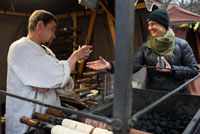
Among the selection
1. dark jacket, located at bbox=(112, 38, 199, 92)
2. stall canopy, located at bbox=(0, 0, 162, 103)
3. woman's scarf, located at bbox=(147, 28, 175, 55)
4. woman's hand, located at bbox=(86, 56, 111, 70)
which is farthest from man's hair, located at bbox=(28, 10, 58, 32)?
stall canopy, located at bbox=(0, 0, 162, 103)

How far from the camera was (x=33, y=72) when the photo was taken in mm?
1120

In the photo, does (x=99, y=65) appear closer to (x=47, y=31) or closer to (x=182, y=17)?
(x=47, y=31)

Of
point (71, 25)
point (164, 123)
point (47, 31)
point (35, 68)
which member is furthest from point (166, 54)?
point (71, 25)

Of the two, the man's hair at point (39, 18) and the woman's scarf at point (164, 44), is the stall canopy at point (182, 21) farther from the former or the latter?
the man's hair at point (39, 18)

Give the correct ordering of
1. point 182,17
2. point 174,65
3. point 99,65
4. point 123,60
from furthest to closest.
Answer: point 182,17
point 174,65
point 99,65
point 123,60

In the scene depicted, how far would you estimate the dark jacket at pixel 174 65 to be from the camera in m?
1.79

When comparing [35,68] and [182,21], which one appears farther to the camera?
[182,21]

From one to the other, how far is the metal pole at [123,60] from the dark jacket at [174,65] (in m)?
1.42

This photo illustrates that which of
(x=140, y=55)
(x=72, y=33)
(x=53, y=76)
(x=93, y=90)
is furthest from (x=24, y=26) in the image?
(x=53, y=76)

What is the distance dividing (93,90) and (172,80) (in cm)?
114

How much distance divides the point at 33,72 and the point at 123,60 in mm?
860

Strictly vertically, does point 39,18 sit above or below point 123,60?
above

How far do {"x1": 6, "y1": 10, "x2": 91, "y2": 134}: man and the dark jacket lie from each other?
0.94m

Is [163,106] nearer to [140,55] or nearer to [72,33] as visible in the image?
[140,55]
